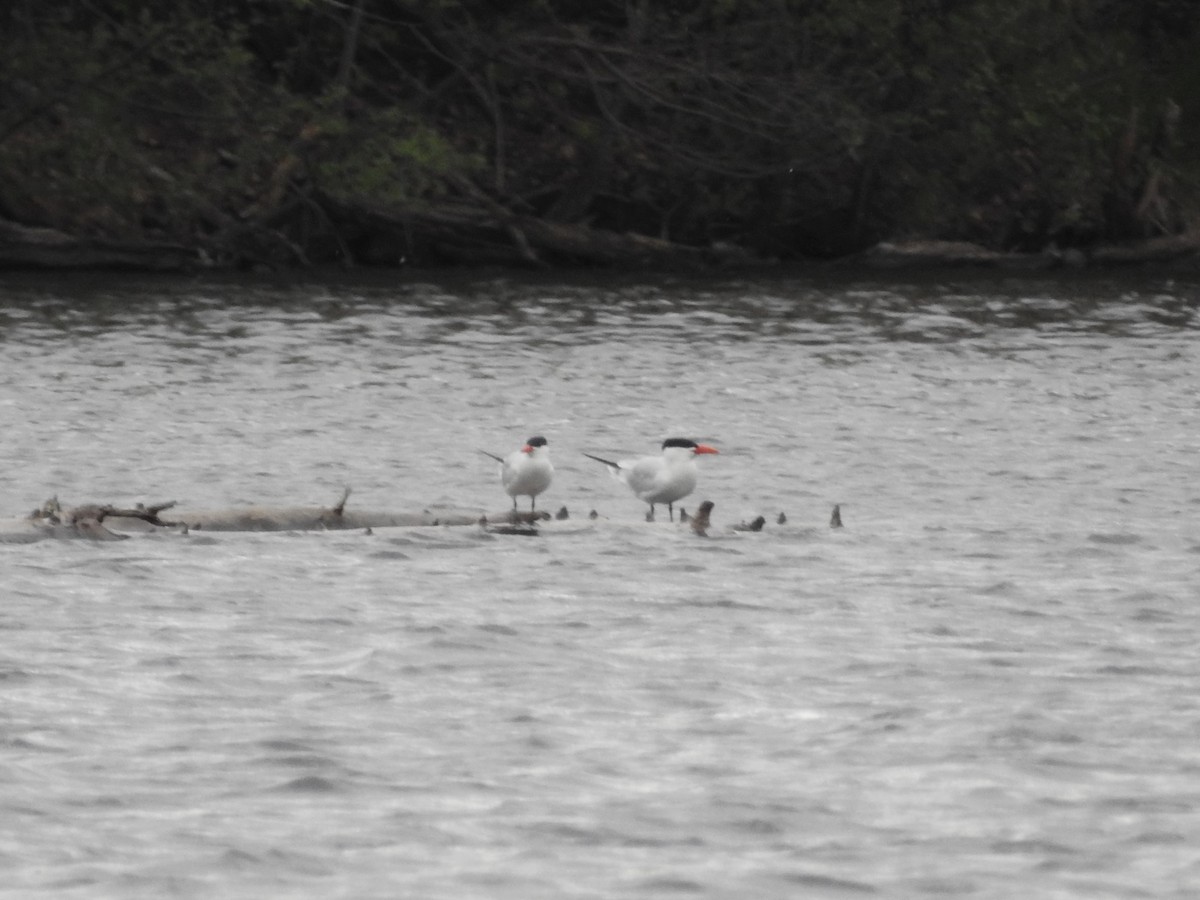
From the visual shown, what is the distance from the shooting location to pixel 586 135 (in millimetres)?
42281

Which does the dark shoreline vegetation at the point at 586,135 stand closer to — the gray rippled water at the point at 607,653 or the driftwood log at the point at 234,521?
the gray rippled water at the point at 607,653

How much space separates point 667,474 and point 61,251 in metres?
23.6

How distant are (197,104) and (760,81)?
9.67 metres

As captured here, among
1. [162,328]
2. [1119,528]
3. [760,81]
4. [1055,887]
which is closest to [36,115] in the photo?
[162,328]

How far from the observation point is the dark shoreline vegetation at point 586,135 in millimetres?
39625

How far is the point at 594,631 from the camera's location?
511 inches

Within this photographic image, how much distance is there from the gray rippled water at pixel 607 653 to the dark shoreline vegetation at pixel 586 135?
1323 cm

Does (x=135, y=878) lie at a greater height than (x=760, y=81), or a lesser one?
lesser

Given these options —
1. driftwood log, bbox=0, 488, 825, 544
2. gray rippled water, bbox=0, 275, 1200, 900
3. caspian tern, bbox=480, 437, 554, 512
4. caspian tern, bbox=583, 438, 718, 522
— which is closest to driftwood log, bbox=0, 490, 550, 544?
driftwood log, bbox=0, 488, 825, 544

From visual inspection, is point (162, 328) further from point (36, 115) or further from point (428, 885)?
point (428, 885)

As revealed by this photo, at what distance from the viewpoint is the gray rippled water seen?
8734 millimetres

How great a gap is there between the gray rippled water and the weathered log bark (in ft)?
38.0

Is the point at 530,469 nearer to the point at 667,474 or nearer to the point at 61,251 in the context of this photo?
the point at 667,474

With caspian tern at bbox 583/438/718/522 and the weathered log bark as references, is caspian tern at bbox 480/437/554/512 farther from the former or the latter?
the weathered log bark
